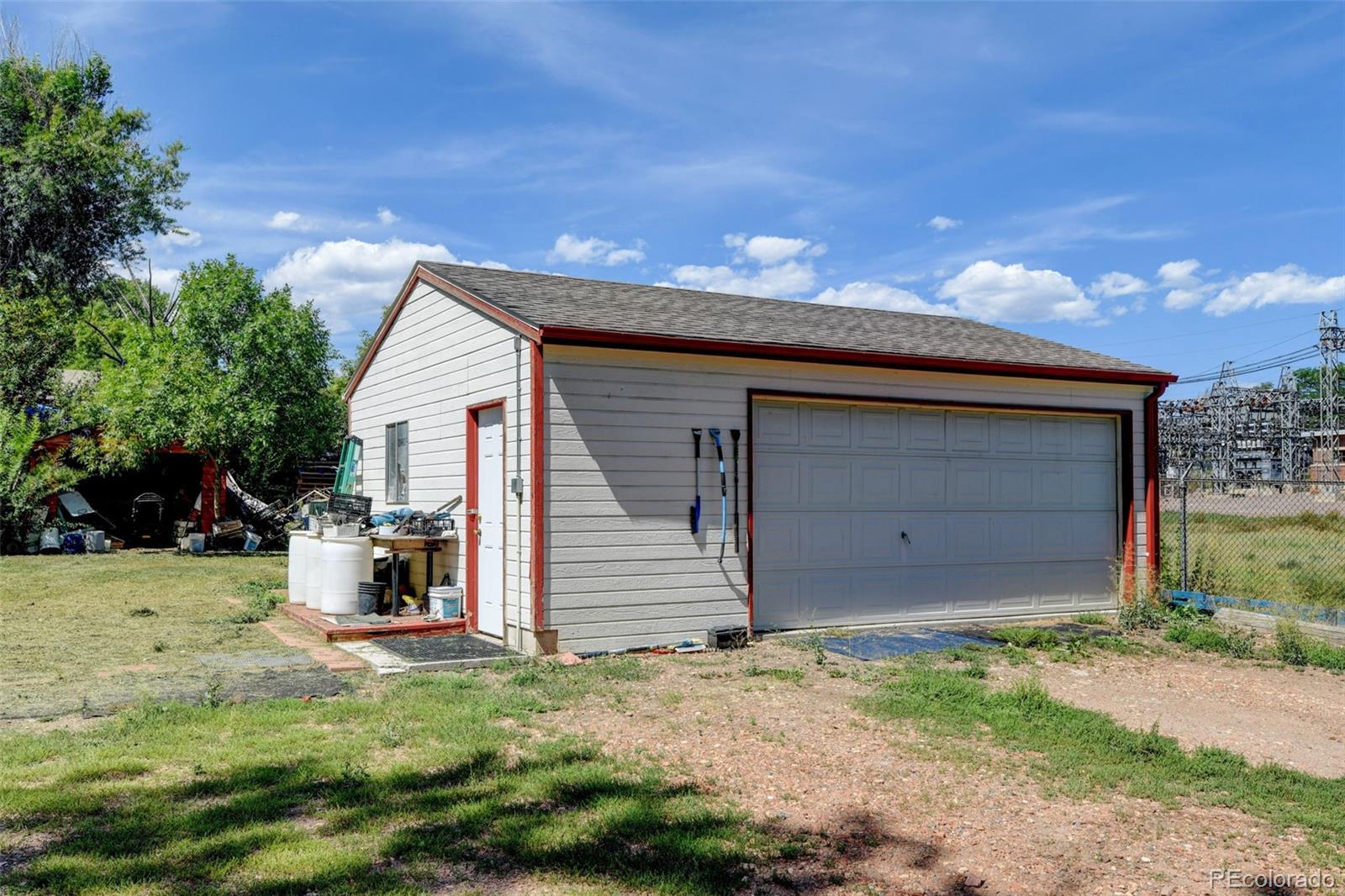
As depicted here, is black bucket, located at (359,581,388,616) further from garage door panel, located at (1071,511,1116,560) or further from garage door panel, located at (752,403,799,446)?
garage door panel, located at (1071,511,1116,560)

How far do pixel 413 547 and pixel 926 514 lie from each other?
545 cm

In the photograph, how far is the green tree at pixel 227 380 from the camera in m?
19.0

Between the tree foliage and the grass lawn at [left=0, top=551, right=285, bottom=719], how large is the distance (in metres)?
15.6

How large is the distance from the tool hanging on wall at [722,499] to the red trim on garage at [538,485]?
1.69 meters

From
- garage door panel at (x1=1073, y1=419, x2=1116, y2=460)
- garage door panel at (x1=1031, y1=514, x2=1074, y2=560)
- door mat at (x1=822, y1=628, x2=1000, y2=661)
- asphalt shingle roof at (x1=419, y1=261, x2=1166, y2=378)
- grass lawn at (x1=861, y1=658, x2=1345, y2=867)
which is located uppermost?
asphalt shingle roof at (x1=419, y1=261, x2=1166, y2=378)

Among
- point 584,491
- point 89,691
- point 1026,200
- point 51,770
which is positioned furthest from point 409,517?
point 1026,200

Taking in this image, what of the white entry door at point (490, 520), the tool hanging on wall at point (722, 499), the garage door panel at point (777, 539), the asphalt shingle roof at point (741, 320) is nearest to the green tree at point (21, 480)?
the asphalt shingle roof at point (741, 320)

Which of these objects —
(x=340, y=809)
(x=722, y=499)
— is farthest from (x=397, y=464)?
(x=340, y=809)

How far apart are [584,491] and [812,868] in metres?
4.94

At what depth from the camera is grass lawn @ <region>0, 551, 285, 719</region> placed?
22.1ft

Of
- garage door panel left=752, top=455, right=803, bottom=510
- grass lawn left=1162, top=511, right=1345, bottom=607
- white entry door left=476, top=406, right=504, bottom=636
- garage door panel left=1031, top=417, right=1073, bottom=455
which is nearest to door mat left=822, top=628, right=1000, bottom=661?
garage door panel left=752, top=455, right=803, bottom=510

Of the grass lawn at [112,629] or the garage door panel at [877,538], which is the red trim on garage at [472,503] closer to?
the grass lawn at [112,629]

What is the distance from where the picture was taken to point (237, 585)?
44.4 feet

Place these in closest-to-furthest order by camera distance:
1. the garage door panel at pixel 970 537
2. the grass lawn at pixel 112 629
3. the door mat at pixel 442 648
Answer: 1. the grass lawn at pixel 112 629
2. the door mat at pixel 442 648
3. the garage door panel at pixel 970 537
